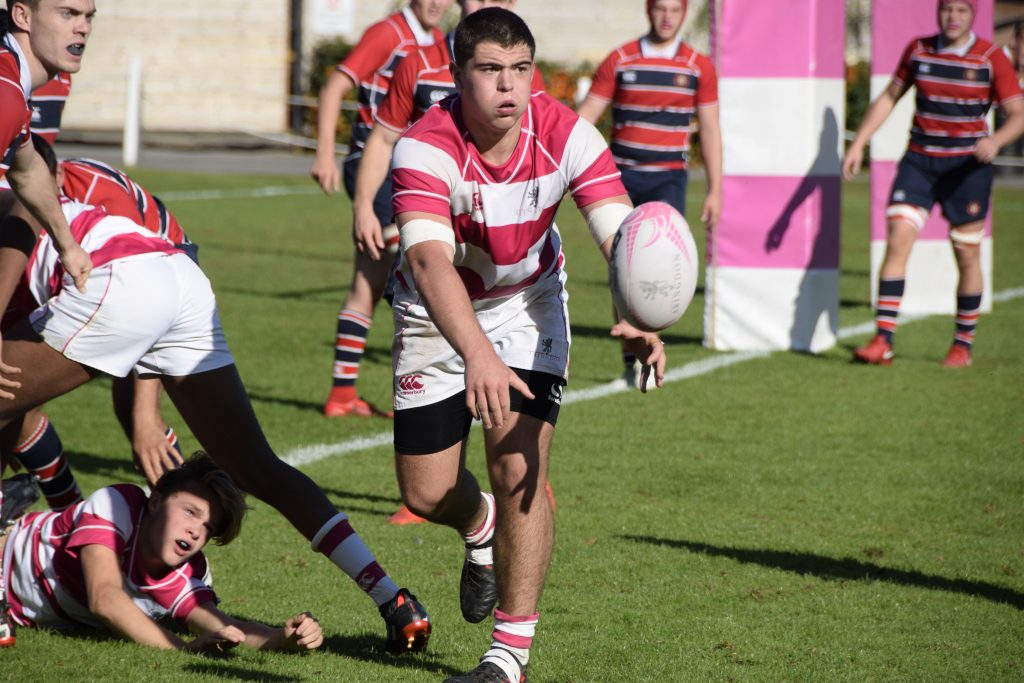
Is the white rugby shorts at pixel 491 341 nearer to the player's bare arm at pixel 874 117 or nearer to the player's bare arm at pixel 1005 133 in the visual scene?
the player's bare arm at pixel 874 117

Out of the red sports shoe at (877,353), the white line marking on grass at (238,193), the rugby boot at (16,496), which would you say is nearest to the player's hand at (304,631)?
the rugby boot at (16,496)

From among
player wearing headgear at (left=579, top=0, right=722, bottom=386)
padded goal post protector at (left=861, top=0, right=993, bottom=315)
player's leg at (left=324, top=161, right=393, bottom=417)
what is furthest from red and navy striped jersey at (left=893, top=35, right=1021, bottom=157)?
player's leg at (left=324, top=161, right=393, bottom=417)

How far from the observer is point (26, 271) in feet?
14.9

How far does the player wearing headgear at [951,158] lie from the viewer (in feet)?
30.1

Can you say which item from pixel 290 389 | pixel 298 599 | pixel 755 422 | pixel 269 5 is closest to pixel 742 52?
pixel 755 422

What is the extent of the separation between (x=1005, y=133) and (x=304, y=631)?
6786 millimetres

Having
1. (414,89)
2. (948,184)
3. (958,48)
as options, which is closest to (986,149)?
(948,184)

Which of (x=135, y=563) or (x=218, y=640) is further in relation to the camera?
(x=135, y=563)

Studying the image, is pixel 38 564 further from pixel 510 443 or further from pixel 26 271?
pixel 510 443

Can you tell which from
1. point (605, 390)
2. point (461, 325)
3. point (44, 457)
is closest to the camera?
point (461, 325)

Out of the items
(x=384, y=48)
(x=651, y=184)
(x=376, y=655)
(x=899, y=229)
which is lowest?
(x=376, y=655)

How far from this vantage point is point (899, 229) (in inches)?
363

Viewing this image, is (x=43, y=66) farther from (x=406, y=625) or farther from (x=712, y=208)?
(x=712, y=208)

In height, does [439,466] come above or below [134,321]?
below
